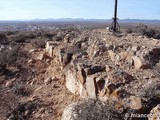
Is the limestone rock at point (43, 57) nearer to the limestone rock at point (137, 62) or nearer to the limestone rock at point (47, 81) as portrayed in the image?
the limestone rock at point (47, 81)

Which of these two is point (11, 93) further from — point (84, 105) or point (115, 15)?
point (115, 15)

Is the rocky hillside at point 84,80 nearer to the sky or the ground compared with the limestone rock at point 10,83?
nearer to the sky

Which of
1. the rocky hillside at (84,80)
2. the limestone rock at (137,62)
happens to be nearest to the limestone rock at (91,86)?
the rocky hillside at (84,80)

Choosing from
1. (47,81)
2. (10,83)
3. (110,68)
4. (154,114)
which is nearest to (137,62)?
(110,68)

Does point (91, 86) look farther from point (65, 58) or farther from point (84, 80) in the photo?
point (65, 58)

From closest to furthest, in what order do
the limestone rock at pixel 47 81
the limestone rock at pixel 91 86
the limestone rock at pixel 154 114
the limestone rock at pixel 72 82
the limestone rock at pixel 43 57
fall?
the limestone rock at pixel 154 114 → the limestone rock at pixel 91 86 → the limestone rock at pixel 72 82 → the limestone rock at pixel 47 81 → the limestone rock at pixel 43 57

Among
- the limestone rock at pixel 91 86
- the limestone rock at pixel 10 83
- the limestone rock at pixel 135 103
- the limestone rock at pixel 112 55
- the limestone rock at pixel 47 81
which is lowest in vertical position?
the limestone rock at pixel 10 83

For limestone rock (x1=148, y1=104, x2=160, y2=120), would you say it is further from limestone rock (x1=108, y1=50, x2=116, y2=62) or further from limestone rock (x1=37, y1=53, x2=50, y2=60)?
limestone rock (x1=37, y1=53, x2=50, y2=60)

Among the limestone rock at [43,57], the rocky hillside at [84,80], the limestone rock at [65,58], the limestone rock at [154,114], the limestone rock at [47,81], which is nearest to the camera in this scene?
the limestone rock at [154,114]

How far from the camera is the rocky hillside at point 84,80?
7.36 m

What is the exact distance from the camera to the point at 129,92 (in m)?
7.83

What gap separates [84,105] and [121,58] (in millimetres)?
2971

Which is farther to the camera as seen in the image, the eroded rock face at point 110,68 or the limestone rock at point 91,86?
the limestone rock at point 91,86

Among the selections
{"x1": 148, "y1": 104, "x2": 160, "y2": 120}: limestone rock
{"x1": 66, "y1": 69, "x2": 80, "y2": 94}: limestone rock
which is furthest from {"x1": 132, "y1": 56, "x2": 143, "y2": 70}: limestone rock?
{"x1": 148, "y1": 104, "x2": 160, "y2": 120}: limestone rock
